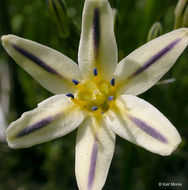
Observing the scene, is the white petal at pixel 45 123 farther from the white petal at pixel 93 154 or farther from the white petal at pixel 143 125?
the white petal at pixel 143 125

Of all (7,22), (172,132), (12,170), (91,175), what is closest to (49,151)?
(12,170)

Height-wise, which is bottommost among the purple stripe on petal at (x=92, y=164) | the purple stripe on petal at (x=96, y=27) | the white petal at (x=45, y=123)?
the purple stripe on petal at (x=92, y=164)

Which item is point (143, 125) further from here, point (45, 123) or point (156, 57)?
point (45, 123)

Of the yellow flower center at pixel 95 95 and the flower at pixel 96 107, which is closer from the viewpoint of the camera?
the flower at pixel 96 107

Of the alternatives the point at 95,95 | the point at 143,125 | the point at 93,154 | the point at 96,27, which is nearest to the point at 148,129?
the point at 143,125

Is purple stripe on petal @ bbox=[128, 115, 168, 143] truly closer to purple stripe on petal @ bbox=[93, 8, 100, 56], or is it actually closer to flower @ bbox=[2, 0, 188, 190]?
flower @ bbox=[2, 0, 188, 190]

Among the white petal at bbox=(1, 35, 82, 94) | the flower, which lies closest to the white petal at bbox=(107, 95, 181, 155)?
the flower

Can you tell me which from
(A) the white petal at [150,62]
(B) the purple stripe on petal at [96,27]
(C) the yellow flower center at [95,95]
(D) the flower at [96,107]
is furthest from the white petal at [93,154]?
(B) the purple stripe on petal at [96,27]

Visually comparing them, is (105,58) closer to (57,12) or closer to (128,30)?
(57,12)
